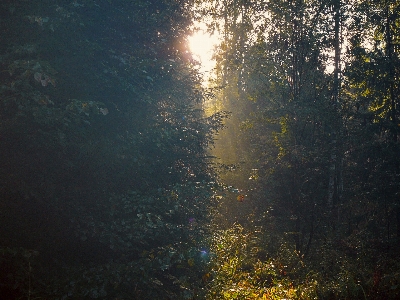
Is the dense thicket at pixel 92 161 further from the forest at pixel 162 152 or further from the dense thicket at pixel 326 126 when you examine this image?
the dense thicket at pixel 326 126

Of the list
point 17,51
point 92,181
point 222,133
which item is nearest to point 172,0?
point 17,51

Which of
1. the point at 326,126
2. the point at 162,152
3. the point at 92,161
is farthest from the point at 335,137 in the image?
the point at 92,161

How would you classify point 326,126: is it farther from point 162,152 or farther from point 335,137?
point 162,152

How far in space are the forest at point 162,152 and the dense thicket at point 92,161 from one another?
36 mm

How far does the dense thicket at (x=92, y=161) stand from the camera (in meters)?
7.36

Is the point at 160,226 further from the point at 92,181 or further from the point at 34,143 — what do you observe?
the point at 34,143

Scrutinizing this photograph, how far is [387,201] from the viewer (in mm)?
12859

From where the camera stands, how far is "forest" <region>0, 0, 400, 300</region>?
7.56 meters

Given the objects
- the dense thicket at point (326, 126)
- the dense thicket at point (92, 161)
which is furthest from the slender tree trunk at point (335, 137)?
the dense thicket at point (92, 161)

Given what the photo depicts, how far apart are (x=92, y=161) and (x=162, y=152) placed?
2283mm

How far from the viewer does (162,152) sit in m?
10.4

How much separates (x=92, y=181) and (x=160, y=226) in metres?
1.95

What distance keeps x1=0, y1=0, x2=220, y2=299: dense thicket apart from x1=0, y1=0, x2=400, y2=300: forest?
0.04 meters

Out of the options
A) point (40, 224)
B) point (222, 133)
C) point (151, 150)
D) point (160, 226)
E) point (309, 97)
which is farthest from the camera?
point (222, 133)
